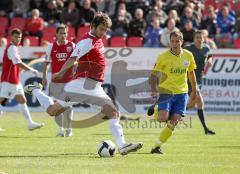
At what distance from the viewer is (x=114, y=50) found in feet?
82.9

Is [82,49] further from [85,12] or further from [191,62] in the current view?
[85,12]

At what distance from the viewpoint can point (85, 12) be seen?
2869 centimetres

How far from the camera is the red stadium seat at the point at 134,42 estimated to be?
89.6 feet

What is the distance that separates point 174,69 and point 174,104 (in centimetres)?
67

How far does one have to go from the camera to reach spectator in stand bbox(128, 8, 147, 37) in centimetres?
2802

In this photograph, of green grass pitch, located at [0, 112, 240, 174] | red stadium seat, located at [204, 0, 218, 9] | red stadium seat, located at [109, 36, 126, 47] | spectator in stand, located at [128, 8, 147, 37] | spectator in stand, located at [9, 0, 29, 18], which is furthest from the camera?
red stadium seat, located at [204, 0, 218, 9]

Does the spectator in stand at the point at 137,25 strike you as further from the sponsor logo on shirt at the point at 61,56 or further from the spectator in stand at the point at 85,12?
the sponsor logo on shirt at the point at 61,56

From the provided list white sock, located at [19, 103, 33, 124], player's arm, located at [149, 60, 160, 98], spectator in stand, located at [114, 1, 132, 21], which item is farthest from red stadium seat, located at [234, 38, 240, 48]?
player's arm, located at [149, 60, 160, 98]

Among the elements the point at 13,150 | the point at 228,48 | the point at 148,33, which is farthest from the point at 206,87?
the point at 13,150

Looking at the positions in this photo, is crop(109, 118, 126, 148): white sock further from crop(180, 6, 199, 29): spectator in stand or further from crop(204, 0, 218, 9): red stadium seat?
crop(204, 0, 218, 9): red stadium seat

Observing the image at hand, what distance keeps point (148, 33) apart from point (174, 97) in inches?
529

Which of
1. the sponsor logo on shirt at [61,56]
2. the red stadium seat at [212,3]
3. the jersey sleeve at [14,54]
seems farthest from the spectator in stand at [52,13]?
the sponsor logo on shirt at [61,56]

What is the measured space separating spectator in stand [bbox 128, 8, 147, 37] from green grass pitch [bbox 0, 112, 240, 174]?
25.9 feet

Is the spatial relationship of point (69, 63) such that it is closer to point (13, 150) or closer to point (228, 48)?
point (13, 150)
